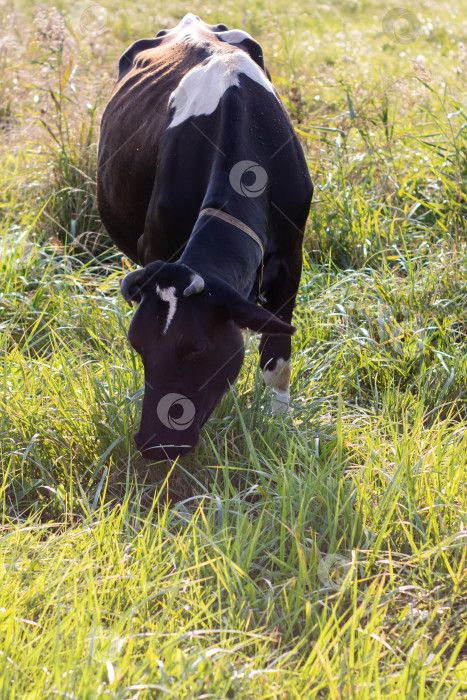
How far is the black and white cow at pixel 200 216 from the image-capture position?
273cm

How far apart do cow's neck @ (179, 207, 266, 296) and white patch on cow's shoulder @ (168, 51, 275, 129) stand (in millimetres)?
644

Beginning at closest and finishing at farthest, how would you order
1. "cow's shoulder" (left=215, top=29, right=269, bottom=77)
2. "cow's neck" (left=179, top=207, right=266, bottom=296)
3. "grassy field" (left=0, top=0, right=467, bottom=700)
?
"grassy field" (left=0, top=0, right=467, bottom=700) → "cow's neck" (left=179, top=207, right=266, bottom=296) → "cow's shoulder" (left=215, top=29, right=269, bottom=77)

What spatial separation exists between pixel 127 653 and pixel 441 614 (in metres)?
0.96

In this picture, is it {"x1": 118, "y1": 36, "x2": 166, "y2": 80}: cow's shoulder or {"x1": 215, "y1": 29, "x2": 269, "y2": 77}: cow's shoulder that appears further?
{"x1": 118, "y1": 36, "x2": 166, "y2": 80}: cow's shoulder

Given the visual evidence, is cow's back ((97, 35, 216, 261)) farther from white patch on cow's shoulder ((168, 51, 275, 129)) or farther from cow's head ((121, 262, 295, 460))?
cow's head ((121, 262, 295, 460))

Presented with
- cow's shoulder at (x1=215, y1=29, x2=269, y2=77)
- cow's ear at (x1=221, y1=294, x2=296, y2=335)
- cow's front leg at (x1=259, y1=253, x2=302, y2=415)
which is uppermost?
cow's shoulder at (x1=215, y1=29, x2=269, y2=77)

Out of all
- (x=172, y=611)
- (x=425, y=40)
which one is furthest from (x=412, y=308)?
(x=425, y=40)

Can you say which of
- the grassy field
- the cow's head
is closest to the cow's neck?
the cow's head

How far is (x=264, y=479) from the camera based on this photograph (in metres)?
2.86

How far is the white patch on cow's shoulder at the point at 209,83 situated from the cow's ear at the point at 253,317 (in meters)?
1.13

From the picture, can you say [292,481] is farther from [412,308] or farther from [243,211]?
[412,308]

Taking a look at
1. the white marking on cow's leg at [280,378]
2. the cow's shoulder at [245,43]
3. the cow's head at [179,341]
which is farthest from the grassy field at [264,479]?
the cow's shoulder at [245,43]

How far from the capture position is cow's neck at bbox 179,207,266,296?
9.39ft

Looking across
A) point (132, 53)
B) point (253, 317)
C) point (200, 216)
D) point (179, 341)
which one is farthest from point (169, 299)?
point (132, 53)
